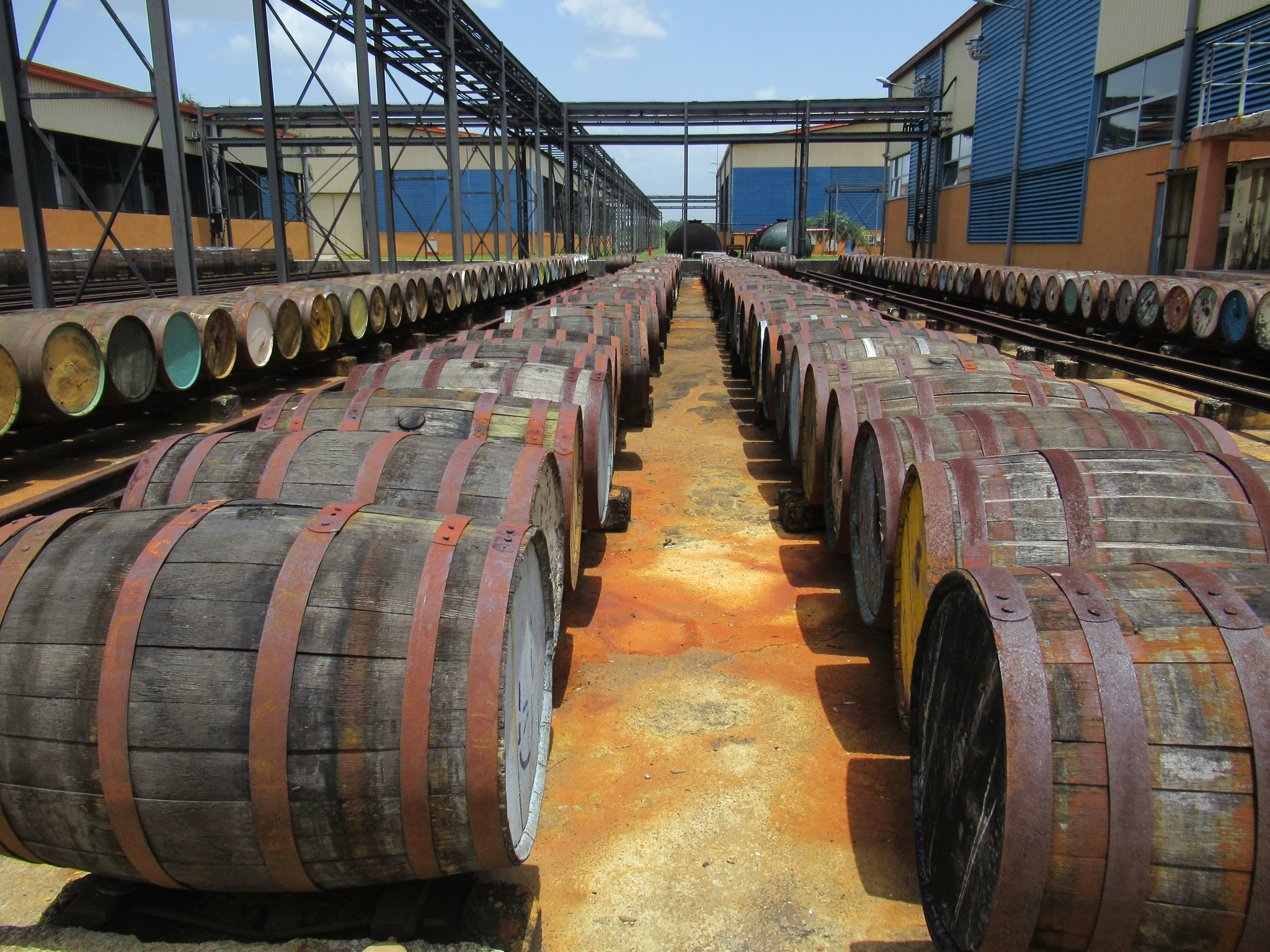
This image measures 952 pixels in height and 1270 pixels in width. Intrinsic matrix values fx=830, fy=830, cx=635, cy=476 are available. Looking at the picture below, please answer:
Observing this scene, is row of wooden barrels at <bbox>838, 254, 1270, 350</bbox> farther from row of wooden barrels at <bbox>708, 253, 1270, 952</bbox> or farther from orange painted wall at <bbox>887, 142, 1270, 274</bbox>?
row of wooden barrels at <bbox>708, 253, 1270, 952</bbox>

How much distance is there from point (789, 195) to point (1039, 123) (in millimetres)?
41542

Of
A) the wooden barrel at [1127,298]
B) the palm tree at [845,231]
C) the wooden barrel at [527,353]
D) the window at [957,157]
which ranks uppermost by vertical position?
the window at [957,157]

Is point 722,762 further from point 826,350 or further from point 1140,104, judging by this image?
point 1140,104

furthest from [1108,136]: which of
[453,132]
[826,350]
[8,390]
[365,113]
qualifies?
[8,390]

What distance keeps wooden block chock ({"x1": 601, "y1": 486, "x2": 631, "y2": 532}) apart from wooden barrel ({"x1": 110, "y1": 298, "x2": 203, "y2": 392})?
4704mm

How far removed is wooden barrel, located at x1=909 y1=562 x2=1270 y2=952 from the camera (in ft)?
5.34

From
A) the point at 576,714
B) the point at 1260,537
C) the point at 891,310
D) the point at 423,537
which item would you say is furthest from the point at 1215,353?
the point at 423,537

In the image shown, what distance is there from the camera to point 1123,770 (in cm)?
167

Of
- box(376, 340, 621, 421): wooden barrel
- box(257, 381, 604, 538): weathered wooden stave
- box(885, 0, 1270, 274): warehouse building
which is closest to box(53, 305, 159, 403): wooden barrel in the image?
box(376, 340, 621, 421): wooden barrel

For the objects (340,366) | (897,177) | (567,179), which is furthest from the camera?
(897,177)

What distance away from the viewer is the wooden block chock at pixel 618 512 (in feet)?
17.7

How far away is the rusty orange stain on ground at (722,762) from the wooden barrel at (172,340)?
4.70 meters

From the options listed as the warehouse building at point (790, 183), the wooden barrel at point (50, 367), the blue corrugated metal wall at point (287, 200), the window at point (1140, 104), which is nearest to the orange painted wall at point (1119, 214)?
the window at point (1140, 104)

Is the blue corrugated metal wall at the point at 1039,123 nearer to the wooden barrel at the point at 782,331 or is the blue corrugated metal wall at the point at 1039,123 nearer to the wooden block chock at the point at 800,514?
the wooden barrel at the point at 782,331
